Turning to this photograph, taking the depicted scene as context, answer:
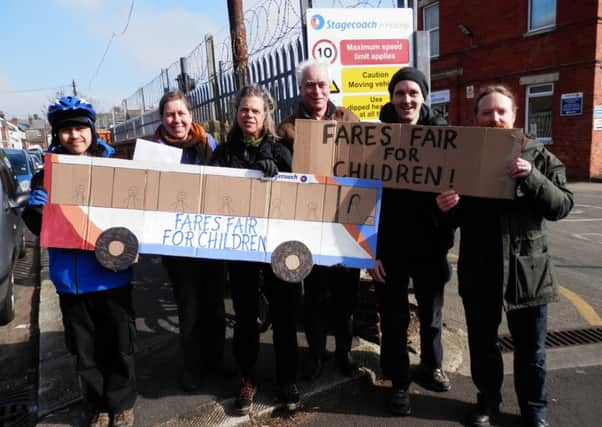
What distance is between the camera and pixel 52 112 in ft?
8.15

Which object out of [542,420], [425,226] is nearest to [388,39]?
[425,226]

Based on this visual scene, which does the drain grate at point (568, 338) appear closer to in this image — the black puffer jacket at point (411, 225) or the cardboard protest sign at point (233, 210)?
the black puffer jacket at point (411, 225)

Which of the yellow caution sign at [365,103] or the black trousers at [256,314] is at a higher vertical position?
the yellow caution sign at [365,103]

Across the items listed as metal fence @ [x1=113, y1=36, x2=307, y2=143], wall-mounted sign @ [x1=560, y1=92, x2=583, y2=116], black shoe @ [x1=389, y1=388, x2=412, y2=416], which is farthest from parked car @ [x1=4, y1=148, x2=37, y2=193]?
wall-mounted sign @ [x1=560, y1=92, x2=583, y2=116]

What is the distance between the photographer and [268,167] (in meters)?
2.54

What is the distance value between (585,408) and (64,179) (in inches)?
135

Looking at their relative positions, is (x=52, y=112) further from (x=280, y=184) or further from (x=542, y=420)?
(x=542, y=420)

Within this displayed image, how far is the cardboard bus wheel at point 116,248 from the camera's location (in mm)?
2484

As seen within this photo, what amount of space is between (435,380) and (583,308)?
87.1 inches

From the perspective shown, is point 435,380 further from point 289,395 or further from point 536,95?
point 536,95

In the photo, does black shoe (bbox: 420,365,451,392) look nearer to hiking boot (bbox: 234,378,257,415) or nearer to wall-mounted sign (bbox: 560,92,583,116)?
hiking boot (bbox: 234,378,257,415)

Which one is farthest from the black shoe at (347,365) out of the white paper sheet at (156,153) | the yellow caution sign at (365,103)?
the yellow caution sign at (365,103)

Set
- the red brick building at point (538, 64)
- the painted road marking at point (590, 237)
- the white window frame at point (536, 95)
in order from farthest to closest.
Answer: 1. the white window frame at point (536, 95)
2. the red brick building at point (538, 64)
3. the painted road marking at point (590, 237)

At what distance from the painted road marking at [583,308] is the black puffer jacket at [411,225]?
88.7 inches
